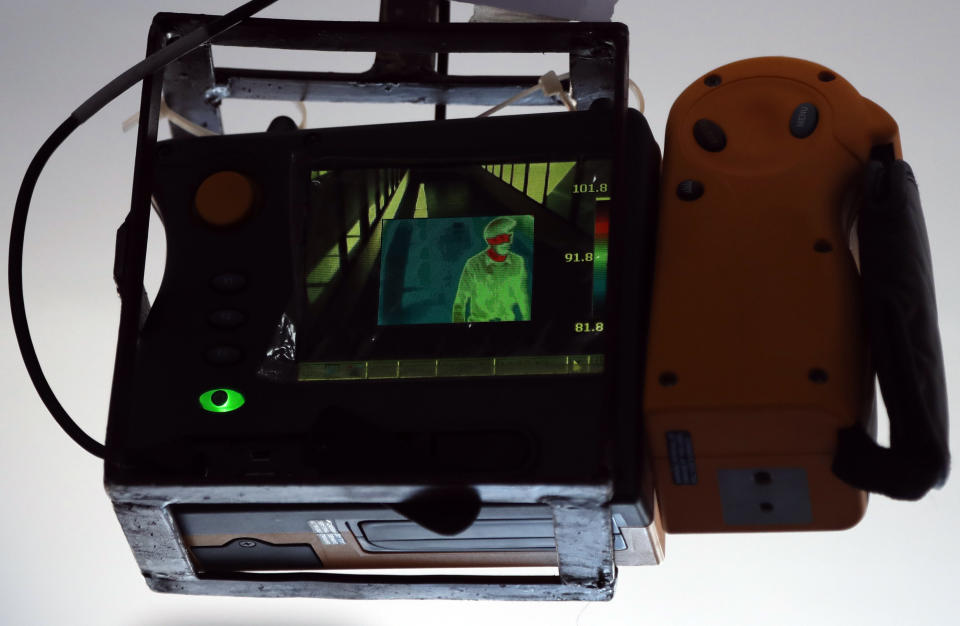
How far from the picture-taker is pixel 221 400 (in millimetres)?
1020

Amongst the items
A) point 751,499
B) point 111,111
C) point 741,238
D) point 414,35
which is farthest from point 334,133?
point 111,111

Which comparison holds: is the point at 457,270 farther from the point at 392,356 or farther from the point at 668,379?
the point at 668,379

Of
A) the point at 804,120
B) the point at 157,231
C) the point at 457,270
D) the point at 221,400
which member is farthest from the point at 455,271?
the point at 157,231

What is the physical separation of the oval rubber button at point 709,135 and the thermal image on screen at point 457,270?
0.54 ft

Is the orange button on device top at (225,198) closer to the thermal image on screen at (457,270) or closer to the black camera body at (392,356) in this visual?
the black camera body at (392,356)

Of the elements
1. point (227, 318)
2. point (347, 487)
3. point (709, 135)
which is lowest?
point (347, 487)

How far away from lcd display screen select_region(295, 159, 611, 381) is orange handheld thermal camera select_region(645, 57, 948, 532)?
0.22 ft

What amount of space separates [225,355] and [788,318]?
0.47 m

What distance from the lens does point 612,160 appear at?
1.03 meters

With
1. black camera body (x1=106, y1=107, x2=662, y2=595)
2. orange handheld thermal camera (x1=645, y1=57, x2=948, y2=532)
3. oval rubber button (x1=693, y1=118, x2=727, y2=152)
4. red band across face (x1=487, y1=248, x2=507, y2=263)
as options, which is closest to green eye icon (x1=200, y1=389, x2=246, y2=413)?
black camera body (x1=106, y1=107, x2=662, y2=595)

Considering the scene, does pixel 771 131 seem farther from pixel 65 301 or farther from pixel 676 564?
pixel 65 301

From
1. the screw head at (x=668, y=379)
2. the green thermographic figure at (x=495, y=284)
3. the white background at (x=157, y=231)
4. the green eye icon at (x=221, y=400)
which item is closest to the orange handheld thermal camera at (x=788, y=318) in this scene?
the screw head at (x=668, y=379)

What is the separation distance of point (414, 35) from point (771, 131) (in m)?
0.34

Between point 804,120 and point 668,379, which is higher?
point 804,120
